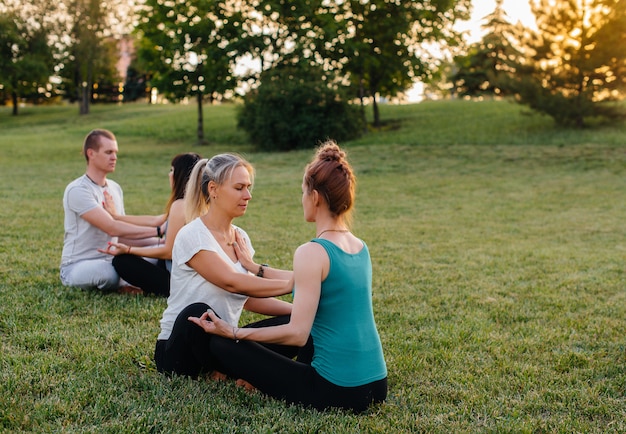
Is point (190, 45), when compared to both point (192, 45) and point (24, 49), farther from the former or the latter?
point (24, 49)

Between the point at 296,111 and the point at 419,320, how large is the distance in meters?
22.9

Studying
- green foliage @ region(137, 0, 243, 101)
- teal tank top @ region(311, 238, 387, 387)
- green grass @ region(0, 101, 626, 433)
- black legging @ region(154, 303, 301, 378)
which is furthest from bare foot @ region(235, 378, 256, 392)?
green foliage @ region(137, 0, 243, 101)

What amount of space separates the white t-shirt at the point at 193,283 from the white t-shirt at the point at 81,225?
2.61m

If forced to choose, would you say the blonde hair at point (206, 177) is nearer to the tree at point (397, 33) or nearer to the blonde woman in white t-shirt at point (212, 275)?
the blonde woman in white t-shirt at point (212, 275)

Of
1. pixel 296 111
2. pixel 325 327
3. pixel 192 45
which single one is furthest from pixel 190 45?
pixel 325 327

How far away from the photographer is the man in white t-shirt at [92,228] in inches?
250

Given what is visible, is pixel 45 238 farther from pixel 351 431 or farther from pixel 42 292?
pixel 351 431

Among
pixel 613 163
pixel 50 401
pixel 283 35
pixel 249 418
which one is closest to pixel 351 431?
pixel 249 418

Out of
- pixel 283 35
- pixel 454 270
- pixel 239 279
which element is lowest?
pixel 454 270

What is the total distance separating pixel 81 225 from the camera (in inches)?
255

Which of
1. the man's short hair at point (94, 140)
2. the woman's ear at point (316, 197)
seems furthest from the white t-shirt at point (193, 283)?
the man's short hair at point (94, 140)

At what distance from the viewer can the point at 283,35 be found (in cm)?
3095

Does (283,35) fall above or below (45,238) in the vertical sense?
above

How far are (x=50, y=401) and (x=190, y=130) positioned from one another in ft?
118
